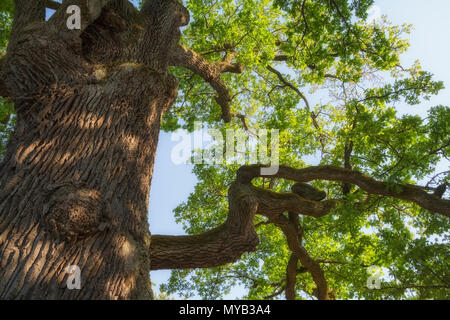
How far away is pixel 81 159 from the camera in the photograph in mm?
2812

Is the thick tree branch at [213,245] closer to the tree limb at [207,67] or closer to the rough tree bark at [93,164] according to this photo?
the rough tree bark at [93,164]

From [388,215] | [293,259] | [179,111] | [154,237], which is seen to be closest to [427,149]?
[388,215]

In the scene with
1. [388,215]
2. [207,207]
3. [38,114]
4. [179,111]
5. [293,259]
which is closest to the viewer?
[38,114]

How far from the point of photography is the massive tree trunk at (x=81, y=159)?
224 cm

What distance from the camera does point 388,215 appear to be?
633 cm

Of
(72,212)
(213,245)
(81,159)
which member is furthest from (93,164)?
(213,245)

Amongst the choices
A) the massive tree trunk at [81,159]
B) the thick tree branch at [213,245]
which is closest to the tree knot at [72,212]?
the massive tree trunk at [81,159]

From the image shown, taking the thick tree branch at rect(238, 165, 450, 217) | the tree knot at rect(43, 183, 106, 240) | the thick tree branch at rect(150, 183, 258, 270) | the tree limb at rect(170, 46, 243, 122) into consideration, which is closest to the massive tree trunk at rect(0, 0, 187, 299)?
the tree knot at rect(43, 183, 106, 240)

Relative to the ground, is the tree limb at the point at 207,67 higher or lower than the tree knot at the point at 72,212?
higher

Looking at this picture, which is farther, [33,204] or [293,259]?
[293,259]

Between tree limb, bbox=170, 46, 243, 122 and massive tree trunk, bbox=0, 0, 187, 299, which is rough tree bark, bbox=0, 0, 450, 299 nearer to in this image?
massive tree trunk, bbox=0, 0, 187, 299

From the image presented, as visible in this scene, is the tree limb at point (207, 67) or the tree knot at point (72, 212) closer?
the tree knot at point (72, 212)

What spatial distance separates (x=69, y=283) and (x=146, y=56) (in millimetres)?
3276

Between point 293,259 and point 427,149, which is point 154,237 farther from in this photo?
point 427,149
